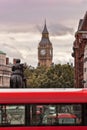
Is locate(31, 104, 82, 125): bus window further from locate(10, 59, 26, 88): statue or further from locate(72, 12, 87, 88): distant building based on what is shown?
locate(72, 12, 87, 88): distant building

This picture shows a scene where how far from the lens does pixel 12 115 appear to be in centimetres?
1850

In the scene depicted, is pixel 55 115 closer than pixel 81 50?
Yes

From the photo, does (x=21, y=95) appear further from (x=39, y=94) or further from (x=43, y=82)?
(x=43, y=82)

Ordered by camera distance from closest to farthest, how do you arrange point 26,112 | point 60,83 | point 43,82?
point 26,112, point 60,83, point 43,82

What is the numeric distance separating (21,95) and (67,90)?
4.79 feet

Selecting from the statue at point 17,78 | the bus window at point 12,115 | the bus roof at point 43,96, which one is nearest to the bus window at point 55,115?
the bus roof at point 43,96

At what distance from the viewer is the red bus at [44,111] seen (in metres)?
18.5

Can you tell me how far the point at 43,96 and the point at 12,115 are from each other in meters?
1.10

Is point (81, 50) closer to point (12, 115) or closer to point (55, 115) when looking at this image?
point (55, 115)

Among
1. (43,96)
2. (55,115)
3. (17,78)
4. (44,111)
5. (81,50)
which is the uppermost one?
(81,50)

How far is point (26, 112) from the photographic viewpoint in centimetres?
1847

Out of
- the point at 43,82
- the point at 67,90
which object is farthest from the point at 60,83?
the point at 67,90

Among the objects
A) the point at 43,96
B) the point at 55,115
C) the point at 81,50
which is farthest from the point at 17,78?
the point at 81,50

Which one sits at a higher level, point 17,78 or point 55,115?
point 17,78
